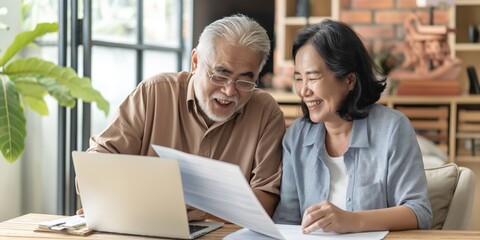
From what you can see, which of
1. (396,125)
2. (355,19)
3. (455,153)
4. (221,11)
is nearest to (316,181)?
(396,125)

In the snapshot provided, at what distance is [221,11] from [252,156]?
2.67 meters

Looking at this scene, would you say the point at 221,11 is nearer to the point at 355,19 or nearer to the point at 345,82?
the point at 355,19

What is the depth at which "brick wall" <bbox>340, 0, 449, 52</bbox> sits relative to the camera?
5523 mm

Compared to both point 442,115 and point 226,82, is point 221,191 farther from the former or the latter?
point 442,115

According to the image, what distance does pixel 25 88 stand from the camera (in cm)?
164

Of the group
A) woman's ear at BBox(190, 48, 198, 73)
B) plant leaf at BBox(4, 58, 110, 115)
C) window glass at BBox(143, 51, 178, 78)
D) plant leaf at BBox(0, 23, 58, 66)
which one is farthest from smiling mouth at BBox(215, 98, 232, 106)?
window glass at BBox(143, 51, 178, 78)

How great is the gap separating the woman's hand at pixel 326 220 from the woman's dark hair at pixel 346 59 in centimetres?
38

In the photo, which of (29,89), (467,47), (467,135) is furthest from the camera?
(467,47)

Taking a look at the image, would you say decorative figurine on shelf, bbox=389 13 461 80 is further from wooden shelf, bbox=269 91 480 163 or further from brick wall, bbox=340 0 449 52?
brick wall, bbox=340 0 449 52

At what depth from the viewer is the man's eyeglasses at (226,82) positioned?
7.09 ft

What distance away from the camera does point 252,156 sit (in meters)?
2.25

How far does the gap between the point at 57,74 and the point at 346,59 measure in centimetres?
82

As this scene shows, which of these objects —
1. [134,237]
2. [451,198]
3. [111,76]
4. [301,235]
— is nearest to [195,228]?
[134,237]

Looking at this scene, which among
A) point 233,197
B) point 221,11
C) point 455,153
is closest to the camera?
point 233,197
